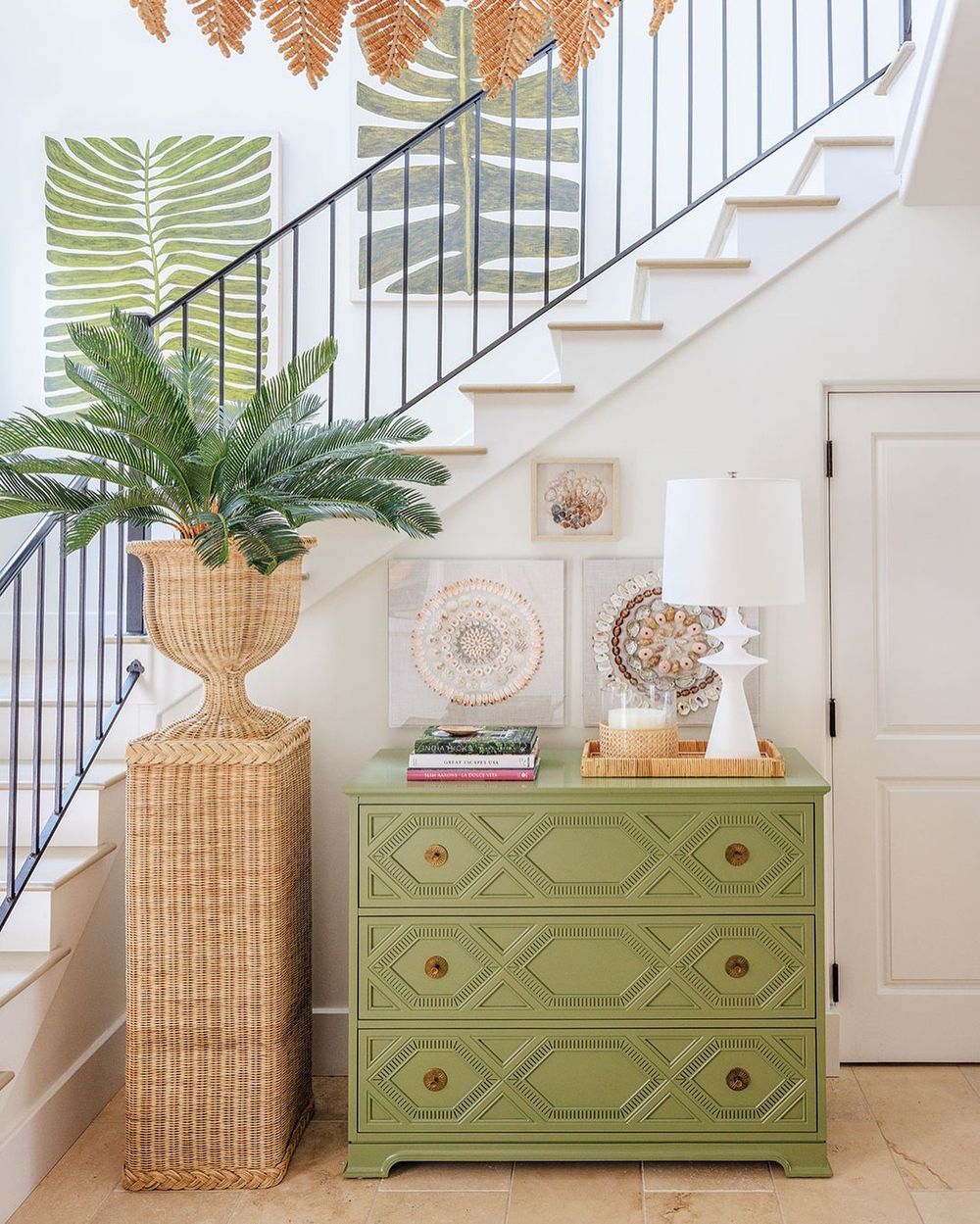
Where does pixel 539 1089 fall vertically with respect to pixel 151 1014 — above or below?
below

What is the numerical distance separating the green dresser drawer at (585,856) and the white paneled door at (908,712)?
0.67 m

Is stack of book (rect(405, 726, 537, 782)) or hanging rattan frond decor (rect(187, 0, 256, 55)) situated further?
stack of book (rect(405, 726, 537, 782))

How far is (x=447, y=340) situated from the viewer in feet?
12.5

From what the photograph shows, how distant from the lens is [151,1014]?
242 cm

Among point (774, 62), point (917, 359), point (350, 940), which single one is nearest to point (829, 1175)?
point (350, 940)

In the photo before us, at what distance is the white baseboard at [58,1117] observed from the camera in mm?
2283

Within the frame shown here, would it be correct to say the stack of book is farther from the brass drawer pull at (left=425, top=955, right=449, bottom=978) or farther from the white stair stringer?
the white stair stringer

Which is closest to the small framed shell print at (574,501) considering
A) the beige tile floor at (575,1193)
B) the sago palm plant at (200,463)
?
the sago palm plant at (200,463)

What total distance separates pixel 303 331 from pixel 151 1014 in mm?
2455

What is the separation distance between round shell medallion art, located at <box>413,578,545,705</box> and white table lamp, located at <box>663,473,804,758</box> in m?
0.54

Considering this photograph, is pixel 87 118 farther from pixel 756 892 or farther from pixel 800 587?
pixel 756 892

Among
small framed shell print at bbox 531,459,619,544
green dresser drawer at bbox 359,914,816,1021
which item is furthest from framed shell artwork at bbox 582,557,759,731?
green dresser drawer at bbox 359,914,816,1021

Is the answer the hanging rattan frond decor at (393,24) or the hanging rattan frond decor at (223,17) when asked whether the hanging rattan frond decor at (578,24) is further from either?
the hanging rattan frond decor at (223,17)

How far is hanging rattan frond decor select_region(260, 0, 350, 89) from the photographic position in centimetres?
74
